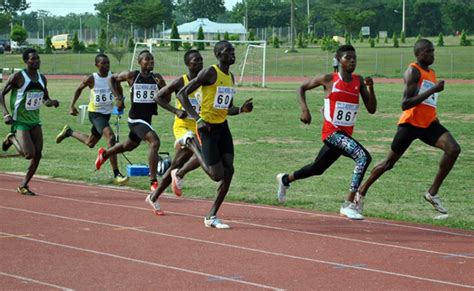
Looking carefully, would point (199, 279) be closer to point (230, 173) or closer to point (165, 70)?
point (230, 173)

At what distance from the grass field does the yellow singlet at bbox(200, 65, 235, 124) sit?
151ft

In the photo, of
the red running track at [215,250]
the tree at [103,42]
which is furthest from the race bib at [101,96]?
the tree at [103,42]

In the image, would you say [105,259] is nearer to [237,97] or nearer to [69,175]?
[69,175]

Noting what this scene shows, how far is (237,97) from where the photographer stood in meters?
40.3

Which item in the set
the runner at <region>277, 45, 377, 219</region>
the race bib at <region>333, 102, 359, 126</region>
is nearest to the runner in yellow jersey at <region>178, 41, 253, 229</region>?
the runner at <region>277, 45, 377, 219</region>

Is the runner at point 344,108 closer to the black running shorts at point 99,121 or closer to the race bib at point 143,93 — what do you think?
the race bib at point 143,93

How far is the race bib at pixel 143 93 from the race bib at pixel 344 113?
3636mm

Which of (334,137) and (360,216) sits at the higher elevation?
(334,137)

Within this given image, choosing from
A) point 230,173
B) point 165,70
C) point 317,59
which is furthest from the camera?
point 317,59

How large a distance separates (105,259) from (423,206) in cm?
528

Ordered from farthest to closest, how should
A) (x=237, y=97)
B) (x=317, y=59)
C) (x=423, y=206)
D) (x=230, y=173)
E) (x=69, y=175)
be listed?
1. (x=317, y=59)
2. (x=237, y=97)
3. (x=69, y=175)
4. (x=423, y=206)
5. (x=230, y=173)

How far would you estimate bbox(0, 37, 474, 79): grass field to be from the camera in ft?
215

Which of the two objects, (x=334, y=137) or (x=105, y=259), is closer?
(x=105, y=259)

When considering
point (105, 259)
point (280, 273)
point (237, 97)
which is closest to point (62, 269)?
point (105, 259)
